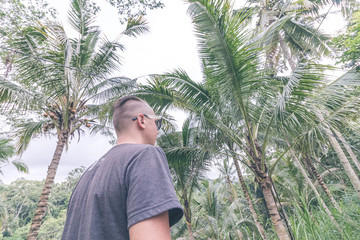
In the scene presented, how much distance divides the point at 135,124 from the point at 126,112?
0.10 m

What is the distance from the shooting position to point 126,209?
74 centimetres

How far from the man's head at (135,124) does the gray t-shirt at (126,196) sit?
204mm

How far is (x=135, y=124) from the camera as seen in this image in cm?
110

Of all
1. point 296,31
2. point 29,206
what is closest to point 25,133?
point 296,31

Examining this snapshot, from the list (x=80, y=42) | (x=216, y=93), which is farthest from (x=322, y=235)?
(x=80, y=42)

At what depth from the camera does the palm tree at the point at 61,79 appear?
538 cm

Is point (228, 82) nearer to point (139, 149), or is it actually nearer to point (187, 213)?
point (139, 149)

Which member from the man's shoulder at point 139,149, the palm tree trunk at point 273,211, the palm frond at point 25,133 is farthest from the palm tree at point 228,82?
the palm frond at point 25,133

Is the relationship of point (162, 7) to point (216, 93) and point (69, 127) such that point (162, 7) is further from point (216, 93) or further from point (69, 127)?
point (69, 127)

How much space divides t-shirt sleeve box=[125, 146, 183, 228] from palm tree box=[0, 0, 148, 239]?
4.73 m

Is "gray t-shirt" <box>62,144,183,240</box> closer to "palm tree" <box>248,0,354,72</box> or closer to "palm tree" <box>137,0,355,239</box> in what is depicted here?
"palm tree" <box>137,0,355,239</box>

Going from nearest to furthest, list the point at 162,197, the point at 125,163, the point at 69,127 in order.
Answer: the point at 162,197 → the point at 125,163 → the point at 69,127

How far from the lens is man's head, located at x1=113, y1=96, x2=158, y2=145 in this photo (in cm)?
106

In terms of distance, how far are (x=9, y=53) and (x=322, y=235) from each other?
906 cm
